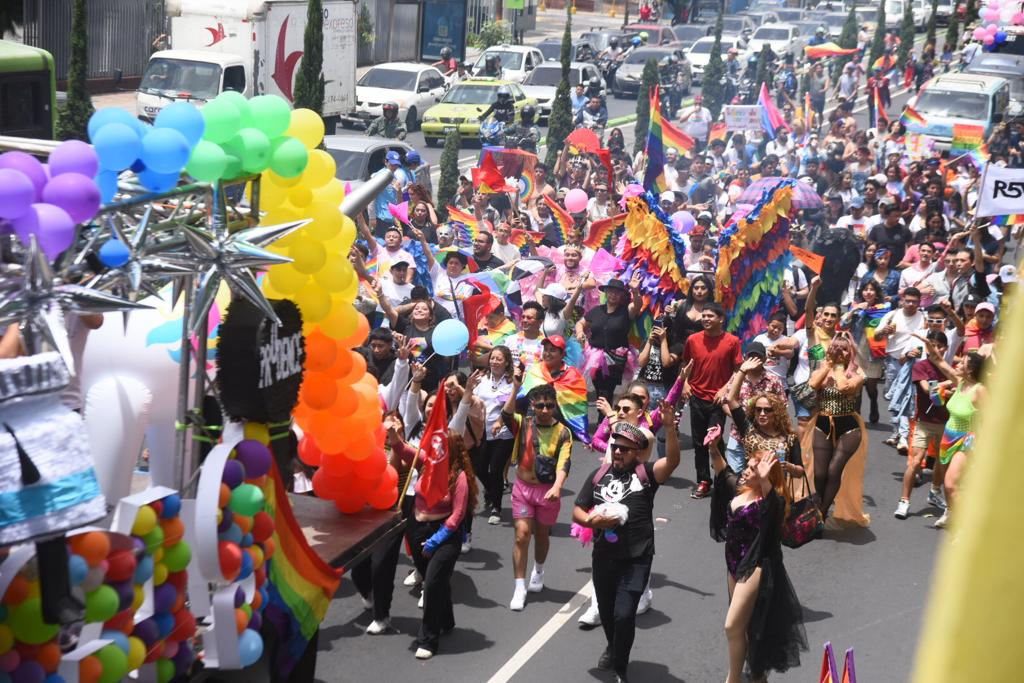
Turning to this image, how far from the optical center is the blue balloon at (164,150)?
482 centimetres

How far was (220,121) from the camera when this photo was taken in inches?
207

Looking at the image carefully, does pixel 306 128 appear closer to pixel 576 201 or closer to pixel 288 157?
pixel 288 157

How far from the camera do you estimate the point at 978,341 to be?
12.0m

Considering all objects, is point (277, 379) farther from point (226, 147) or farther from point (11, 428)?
point (11, 428)

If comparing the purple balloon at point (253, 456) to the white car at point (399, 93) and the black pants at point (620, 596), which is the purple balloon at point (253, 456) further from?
the white car at point (399, 93)

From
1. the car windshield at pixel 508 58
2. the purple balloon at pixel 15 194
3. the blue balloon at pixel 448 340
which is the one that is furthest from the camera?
the car windshield at pixel 508 58

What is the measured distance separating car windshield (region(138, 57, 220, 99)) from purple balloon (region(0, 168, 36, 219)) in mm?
21964

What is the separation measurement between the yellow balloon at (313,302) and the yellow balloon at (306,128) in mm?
636

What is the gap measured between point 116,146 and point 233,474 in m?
1.35

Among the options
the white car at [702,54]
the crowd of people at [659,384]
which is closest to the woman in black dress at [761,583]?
the crowd of people at [659,384]

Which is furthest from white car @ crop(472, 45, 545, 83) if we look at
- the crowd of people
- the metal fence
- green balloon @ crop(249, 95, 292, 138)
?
green balloon @ crop(249, 95, 292, 138)

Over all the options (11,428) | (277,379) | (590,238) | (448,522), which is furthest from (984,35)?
(11,428)

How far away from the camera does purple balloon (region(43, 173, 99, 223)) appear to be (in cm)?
434

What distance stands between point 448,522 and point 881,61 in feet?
124
